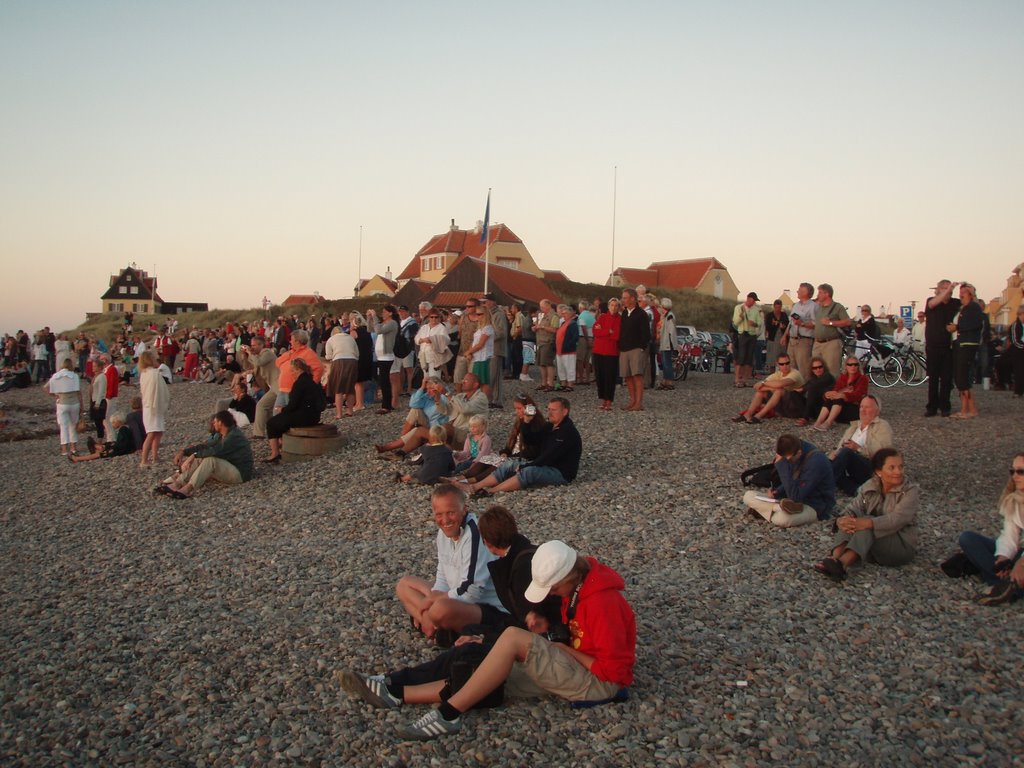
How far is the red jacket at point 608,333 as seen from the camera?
46.3 ft

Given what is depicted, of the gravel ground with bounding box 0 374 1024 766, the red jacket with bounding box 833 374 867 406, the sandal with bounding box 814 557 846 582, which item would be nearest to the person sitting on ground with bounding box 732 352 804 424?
the red jacket with bounding box 833 374 867 406

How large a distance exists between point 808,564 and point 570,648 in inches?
117

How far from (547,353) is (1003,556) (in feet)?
36.3

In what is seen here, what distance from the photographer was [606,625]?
14.7 feet

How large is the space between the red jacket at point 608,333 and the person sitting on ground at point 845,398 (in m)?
3.54

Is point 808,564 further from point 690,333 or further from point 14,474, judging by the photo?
point 690,333

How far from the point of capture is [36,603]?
7172 mm

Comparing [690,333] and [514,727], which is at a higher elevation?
[690,333]

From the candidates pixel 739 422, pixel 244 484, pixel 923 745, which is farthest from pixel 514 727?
pixel 739 422

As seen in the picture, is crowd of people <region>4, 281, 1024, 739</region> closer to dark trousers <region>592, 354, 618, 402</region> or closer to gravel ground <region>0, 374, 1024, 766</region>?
dark trousers <region>592, 354, 618, 402</region>

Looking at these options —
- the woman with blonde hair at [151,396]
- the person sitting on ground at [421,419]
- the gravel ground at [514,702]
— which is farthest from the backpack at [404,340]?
the gravel ground at [514,702]

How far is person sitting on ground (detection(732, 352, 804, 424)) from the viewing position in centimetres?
1273

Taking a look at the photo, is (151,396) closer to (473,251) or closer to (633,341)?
(633,341)

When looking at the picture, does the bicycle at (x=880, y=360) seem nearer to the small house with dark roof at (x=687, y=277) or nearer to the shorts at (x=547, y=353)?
the shorts at (x=547, y=353)
